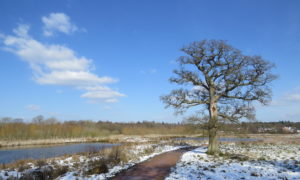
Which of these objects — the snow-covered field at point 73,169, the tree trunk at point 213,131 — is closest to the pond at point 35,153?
the snow-covered field at point 73,169

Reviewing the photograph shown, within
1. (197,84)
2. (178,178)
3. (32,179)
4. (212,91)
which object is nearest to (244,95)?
(212,91)

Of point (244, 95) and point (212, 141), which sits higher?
point (244, 95)

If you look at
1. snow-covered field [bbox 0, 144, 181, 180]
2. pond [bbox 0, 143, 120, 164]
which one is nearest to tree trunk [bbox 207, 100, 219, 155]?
snow-covered field [bbox 0, 144, 181, 180]

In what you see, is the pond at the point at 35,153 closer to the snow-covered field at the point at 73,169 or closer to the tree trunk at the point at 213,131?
the snow-covered field at the point at 73,169

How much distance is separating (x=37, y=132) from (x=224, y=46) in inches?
2135

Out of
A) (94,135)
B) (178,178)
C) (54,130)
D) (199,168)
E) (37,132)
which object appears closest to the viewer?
(178,178)

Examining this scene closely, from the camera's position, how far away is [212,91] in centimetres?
1573

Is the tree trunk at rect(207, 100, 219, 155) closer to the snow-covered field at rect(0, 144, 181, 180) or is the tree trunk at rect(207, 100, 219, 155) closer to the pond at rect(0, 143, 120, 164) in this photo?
the snow-covered field at rect(0, 144, 181, 180)

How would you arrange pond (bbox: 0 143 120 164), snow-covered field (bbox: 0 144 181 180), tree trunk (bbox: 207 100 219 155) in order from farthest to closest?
pond (bbox: 0 143 120 164) < tree trunk (bbox: 207 100 219 155) < snow-covered field (bbox: 0 144 181 180)

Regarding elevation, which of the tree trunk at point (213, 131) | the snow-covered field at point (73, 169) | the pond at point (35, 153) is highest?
the tree trunk at point (213, 131)

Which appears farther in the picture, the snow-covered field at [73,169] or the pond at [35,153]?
the pond at [35,153]

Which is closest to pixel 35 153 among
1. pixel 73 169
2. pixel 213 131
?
pixel 73 169

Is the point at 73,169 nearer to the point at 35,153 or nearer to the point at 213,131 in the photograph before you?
the point at 213,131

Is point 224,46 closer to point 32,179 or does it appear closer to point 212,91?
point 212,91
